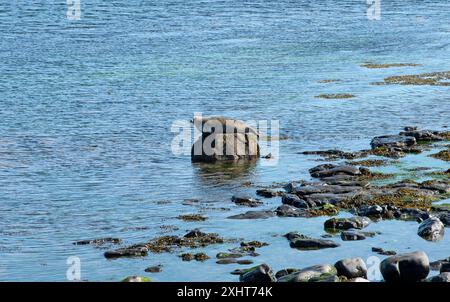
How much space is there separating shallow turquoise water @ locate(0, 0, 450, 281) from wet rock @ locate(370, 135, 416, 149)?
0.65 meters

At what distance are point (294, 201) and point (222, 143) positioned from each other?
259 inches

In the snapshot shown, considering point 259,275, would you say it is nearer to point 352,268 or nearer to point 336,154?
point 352,268

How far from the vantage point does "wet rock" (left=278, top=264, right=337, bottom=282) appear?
19484mm

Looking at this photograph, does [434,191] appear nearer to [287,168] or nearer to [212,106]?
[287,168]

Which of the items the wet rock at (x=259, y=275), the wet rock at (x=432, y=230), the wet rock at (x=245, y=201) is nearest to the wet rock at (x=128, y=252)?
the wet rock at (x=259, y=275)

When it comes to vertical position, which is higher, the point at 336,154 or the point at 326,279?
the point at 336,154

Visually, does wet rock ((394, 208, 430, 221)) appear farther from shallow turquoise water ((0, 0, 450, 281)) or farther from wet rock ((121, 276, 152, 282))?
wet rock ((121, 276, 152, 282))

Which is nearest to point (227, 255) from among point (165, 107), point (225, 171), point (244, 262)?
point (244, 262)

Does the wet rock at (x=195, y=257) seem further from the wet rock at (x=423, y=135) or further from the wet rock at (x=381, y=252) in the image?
the wet rock at (x=423, y=135)

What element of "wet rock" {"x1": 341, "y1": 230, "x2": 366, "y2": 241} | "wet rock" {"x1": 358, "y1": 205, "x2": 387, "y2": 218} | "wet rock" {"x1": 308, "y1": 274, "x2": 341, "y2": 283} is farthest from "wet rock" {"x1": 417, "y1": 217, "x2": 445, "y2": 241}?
"wet rock" {"x1": 308, "y1": 274, "x2": 341, "y2": 283}

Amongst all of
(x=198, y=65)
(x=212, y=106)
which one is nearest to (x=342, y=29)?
(x=198, y=65)

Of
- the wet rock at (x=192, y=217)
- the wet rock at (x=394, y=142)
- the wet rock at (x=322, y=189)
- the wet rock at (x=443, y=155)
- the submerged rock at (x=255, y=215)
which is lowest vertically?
the wet rock at (x=192, y=217)

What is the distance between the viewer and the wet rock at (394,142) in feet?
110

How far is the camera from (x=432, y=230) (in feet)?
76.0
